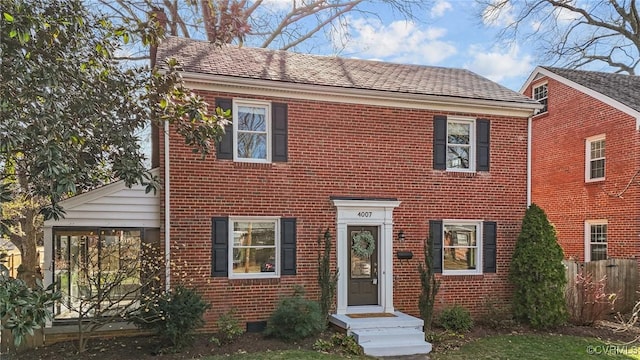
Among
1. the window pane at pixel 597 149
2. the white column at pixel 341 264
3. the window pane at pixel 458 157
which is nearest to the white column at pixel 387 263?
the white column at pixel 341 264

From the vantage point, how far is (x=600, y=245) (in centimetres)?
1381

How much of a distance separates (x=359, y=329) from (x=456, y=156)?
16.2 ft

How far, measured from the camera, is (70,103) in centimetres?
665

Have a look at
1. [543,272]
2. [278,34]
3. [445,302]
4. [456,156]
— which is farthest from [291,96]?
[278,34]

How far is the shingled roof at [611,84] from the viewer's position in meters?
13.7

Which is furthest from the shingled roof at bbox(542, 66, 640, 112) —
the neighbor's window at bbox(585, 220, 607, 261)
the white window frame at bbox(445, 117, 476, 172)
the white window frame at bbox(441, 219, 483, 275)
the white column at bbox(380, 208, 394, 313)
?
the white column at bbox(380, 208, 394, 313)

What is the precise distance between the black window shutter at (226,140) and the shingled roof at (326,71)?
0.59 m

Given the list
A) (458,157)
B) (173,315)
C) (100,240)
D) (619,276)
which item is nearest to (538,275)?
(458,157)

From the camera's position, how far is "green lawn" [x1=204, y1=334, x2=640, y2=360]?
26.2 ft

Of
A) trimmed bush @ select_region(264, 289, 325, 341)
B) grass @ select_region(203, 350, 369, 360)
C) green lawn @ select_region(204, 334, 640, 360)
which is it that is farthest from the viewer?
trimmed bush @ select_region(264, 289, 325, 341)

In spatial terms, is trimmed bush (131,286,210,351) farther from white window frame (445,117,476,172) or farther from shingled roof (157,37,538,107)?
white window frame (445,117,476,172)

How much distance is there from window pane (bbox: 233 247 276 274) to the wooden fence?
25.8 ft

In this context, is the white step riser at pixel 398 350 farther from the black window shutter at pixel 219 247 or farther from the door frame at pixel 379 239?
the black window shutter at pixel 219 247

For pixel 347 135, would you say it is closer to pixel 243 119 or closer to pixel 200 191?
pixel 243 119
